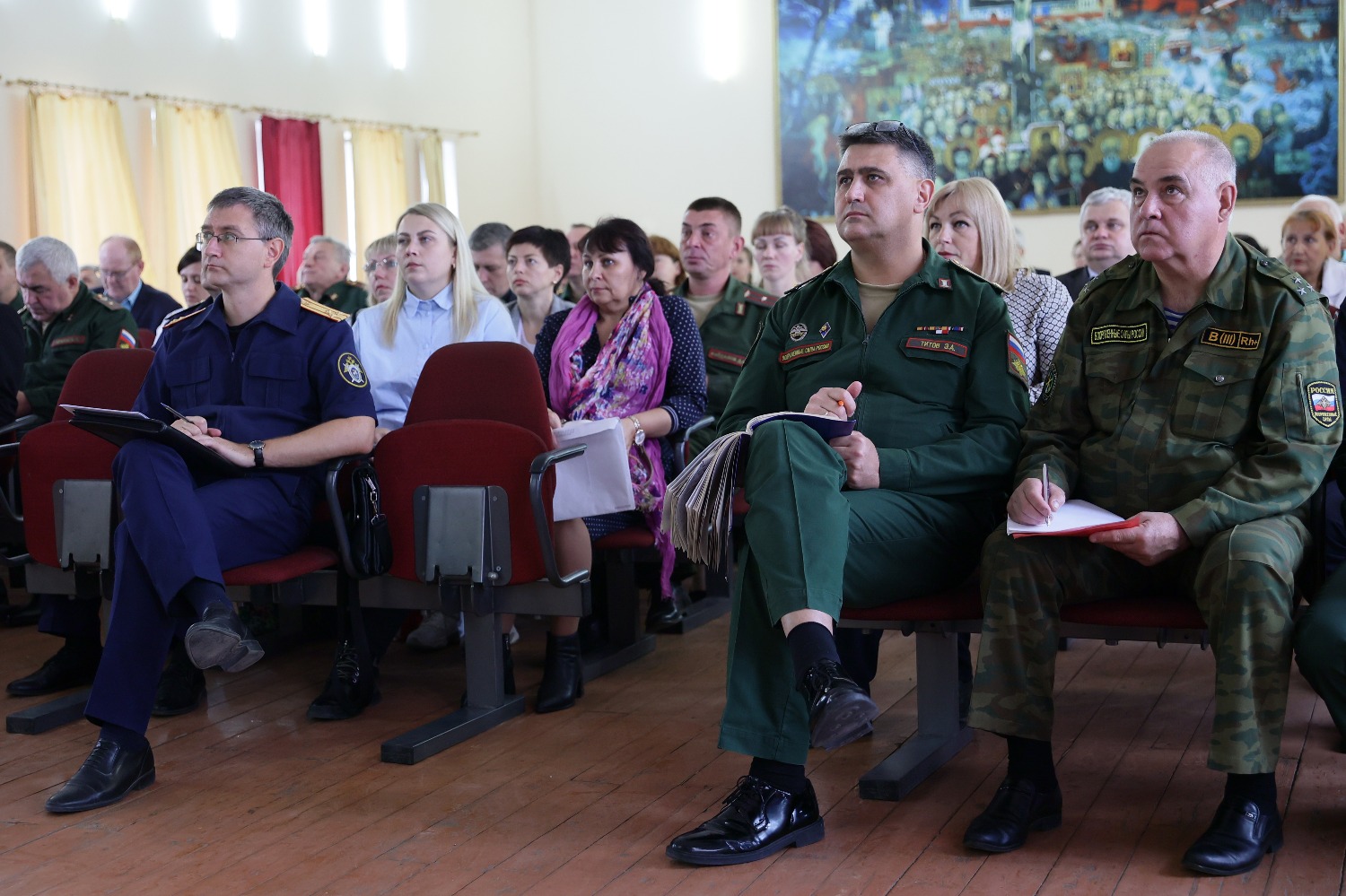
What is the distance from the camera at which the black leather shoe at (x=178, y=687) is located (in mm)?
3098

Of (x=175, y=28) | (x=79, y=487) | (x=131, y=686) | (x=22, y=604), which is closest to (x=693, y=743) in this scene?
(x=131, y=686)

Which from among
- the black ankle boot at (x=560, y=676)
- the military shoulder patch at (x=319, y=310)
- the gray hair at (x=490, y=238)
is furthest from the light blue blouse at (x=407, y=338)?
the gray hair at (x=490, y=238)

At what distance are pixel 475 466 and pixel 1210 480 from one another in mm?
1524

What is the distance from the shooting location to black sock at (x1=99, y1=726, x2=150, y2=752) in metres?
2.52

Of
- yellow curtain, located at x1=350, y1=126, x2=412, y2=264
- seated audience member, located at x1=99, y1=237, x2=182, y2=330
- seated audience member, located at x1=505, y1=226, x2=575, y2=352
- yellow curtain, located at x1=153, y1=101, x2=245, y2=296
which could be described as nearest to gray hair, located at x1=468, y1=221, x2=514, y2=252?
seated audience member, located at x1=505, y1=226, x2=575, y2=352

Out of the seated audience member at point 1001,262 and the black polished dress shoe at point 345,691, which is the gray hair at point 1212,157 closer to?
the seated audience member at point 1001,262

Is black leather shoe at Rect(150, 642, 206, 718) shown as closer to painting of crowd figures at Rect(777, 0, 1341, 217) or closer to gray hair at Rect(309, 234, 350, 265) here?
gray hair at Rect(309, 234, 350, 265)

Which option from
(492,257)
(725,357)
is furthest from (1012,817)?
(492,257)

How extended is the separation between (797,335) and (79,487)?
5.78ft

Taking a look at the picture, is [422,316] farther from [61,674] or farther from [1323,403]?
[1323,403]

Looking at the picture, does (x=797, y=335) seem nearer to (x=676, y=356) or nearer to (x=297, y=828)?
(x=676, y=356)

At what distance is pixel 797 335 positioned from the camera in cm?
261

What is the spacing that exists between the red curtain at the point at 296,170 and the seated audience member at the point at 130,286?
3116 mm

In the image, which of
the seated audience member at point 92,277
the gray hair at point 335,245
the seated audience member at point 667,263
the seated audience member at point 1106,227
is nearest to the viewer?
the seated audience member at point 1106,227
